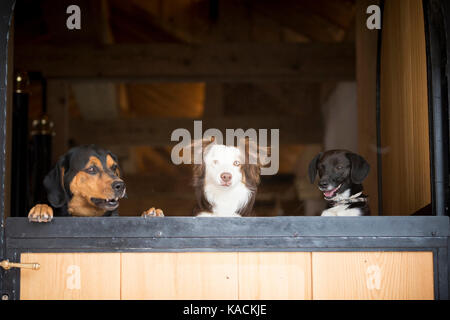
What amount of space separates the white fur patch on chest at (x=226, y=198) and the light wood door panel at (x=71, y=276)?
→ 64cm

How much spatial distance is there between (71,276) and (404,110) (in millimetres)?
A: 2119

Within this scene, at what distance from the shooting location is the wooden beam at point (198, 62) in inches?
270

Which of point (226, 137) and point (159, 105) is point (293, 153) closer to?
point (159, 105)

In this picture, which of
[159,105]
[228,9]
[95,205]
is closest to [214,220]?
[95,205]

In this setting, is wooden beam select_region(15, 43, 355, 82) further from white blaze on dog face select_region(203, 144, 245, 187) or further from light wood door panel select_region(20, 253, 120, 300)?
light wood door panel select_region(20, 253, 120, 300)

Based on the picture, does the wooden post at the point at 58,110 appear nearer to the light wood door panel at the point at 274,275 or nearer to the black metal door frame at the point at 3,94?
the black metal door frame at the point at 3,94

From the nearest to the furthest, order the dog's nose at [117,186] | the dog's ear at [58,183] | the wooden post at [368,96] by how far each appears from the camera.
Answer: the dog's nose at [117,186], the dog's ear at [58,183], the wooden post at [368,96]

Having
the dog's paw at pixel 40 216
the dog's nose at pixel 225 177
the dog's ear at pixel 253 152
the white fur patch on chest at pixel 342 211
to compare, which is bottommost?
the dog's paw at pixel 40 216

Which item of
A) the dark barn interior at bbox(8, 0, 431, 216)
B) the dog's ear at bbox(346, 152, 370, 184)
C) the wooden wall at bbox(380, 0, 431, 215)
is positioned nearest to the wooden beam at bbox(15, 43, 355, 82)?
the dark barn interior at bbox(8, 0, 431, 216)

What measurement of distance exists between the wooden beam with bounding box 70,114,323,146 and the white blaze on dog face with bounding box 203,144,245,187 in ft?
16.0

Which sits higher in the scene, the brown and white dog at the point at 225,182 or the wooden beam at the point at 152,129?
the wooden beam at the point at 152,129

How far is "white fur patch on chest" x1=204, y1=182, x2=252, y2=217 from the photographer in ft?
11.2

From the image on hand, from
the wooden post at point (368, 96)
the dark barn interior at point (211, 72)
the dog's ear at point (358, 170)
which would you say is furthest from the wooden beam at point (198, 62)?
the dog's ear at point (358, 170)

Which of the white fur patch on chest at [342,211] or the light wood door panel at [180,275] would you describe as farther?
the white fur patch on chest at [342,211]
